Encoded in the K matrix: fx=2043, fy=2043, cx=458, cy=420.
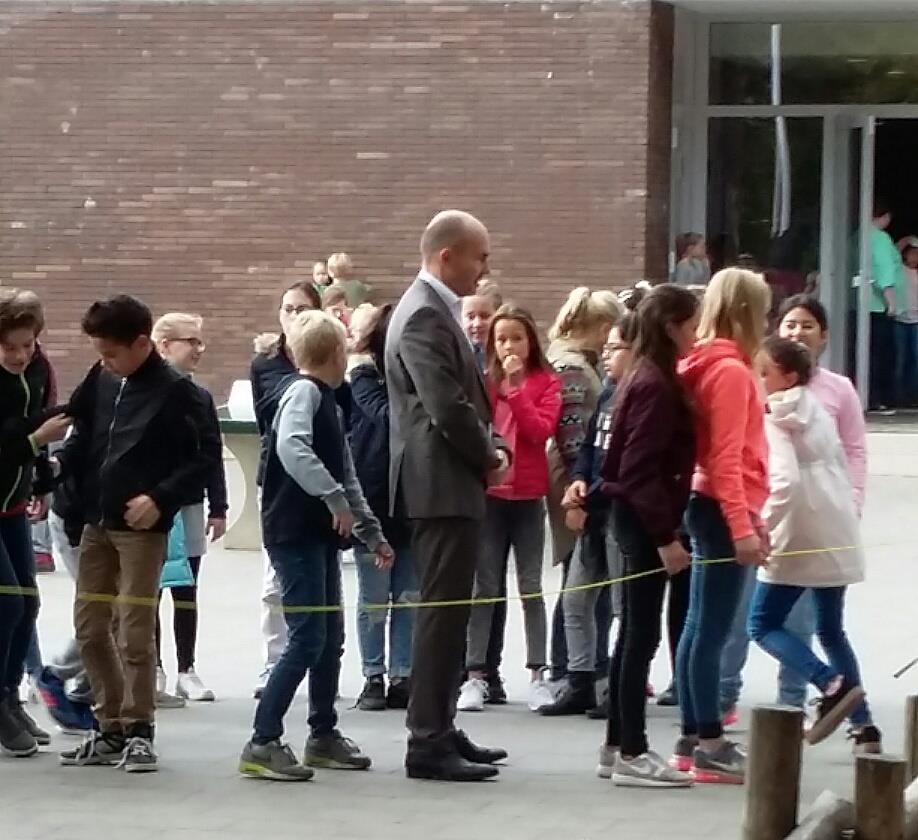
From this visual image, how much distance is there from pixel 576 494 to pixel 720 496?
57.8 inches

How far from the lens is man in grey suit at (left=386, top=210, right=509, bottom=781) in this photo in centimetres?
756

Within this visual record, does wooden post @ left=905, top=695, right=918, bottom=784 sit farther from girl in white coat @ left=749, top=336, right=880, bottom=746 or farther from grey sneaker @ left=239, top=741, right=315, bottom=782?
grey sneaker @ left=239, top=741, right=315, bottom=782

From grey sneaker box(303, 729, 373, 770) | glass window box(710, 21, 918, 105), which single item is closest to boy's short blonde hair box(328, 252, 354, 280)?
glass window box(710, 21, 918, 105)

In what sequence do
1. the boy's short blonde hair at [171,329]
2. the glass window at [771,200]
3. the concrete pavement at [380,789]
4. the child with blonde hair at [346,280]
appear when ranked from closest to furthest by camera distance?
the concrete pavement at [380,789] < the boy's short blonde hair at [171,329] < the child with blonde hair at [346,280] < the glass window at [771,200]

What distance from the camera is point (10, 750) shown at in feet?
26.5

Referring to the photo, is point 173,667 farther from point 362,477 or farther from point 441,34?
point 441,34

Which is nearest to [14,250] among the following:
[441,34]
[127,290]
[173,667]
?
[127,290]

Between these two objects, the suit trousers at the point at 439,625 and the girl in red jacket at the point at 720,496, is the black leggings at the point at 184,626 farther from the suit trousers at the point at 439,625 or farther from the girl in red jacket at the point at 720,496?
the girl in red jacket at the point at 720,496

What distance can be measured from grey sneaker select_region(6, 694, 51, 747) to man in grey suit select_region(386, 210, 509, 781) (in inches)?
62.3

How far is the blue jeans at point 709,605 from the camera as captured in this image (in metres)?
7.73

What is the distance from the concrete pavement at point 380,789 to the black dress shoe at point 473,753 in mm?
120

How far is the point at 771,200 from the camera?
70.6ft

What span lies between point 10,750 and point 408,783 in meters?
1.64

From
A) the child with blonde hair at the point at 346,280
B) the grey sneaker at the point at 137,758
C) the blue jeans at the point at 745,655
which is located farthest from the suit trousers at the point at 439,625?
the child with blonde hair at the point at 346,280
